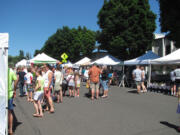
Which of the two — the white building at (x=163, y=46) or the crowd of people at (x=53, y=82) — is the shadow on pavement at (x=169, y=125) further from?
the white building at (x=163, y=46)

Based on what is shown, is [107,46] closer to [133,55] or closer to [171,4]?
[133,55]

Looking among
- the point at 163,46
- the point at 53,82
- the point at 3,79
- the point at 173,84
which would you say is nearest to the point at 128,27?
the point at 173,84

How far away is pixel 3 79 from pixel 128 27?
21.7 metres

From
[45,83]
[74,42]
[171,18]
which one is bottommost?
[45,83]

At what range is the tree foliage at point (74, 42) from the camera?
4738 centimetres

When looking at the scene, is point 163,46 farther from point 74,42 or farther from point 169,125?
point 169,125

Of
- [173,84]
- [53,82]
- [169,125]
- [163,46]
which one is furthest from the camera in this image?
[163,46]

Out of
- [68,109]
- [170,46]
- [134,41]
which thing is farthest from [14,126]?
[170,46]

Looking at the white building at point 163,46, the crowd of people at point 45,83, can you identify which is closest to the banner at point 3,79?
the crowd of people at point 45,83

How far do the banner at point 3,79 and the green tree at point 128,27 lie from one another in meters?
20.6

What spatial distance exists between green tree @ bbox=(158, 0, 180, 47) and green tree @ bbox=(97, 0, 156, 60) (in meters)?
8.15

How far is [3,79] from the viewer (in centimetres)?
409

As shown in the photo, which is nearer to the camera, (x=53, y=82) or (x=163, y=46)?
(x=53, y=82)

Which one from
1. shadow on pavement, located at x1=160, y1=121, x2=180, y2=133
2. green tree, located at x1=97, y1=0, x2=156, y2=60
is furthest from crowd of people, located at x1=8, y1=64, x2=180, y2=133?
green tree, located at x1=97, y1=0, x2=156, y2=60
